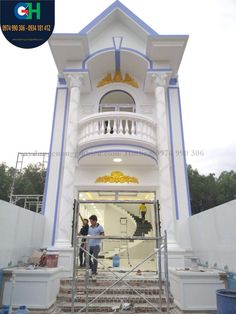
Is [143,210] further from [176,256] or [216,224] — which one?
[216,224]

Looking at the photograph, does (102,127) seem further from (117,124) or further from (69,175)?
(69,175)

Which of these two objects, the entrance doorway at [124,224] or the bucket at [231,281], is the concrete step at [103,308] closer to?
the bucket at [231,281]

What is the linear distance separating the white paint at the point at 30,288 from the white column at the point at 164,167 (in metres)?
3.31

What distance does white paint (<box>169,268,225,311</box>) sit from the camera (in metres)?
4.67

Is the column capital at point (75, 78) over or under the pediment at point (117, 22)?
under

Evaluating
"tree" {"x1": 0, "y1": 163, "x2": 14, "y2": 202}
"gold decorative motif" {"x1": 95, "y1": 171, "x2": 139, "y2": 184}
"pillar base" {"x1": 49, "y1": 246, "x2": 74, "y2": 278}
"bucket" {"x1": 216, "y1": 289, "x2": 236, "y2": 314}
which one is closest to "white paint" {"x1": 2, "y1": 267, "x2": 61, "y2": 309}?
"pillar base" {"x1": 49, "y1": 246, "x2": 74, "y2": 278}

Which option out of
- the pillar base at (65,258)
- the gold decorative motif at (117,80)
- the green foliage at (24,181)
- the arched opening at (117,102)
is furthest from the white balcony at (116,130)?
the green foliage at (24,181)

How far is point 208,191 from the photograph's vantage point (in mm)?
28297

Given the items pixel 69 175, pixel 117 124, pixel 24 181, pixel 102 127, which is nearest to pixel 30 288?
pixel 69 175

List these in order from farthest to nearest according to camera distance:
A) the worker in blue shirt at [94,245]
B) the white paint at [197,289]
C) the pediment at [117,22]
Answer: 1. the pediment at [117,22]
2. the worker in blue shirt at [94,245]
3. the white paint at [197,289]

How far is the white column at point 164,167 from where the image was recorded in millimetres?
6986

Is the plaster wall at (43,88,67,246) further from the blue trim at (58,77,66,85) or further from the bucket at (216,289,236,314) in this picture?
the bucket at (216,289,236,314)

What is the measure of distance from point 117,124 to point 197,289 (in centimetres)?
494

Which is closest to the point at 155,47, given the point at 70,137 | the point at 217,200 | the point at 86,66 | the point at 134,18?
the point at 134,18
